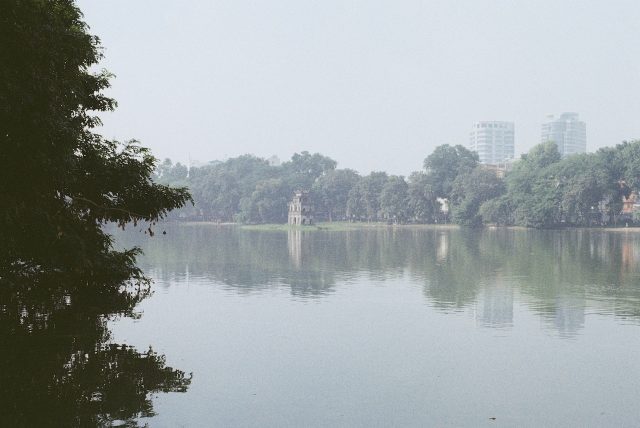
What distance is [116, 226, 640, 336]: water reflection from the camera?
28.4 metres

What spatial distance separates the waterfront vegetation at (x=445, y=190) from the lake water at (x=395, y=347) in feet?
261

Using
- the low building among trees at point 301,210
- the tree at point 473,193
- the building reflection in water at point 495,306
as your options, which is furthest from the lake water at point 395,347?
the low building among trees at point 301,210

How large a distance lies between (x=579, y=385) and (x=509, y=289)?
1793 centimetres

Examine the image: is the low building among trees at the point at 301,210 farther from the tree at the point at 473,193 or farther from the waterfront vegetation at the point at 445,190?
the tree at the point at 473,193

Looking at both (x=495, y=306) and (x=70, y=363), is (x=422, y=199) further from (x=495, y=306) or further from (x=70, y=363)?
(x=70, y=363)

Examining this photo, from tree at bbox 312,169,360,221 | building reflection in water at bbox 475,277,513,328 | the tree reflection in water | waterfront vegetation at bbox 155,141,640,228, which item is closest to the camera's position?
the tree reflection in water

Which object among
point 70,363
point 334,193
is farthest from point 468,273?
point 334,193

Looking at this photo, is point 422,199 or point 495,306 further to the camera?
point 422,199

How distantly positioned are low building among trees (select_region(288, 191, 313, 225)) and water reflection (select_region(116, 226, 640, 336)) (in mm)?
79316

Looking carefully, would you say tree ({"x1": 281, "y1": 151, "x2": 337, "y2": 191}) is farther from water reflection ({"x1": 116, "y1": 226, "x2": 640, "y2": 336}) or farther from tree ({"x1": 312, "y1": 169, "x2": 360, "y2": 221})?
water reflection ({"x1": 116, "y1": 226, "x2": 640, "y2": 336})

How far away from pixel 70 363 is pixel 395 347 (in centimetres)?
846

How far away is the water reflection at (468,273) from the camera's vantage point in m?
28.4

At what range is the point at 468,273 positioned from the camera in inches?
1660

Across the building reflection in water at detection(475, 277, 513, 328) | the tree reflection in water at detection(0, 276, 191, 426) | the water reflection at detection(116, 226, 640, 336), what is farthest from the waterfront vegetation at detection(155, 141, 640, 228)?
the tree reflection in water at detection(0, 276, 191, 426)
